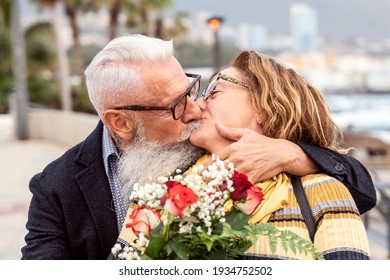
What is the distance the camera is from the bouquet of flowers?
1504 millimetres

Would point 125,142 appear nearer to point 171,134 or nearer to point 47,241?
point 171,134

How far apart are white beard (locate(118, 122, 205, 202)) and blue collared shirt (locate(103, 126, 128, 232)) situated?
0.05 ft

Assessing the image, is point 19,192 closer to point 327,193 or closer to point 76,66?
point 327,193

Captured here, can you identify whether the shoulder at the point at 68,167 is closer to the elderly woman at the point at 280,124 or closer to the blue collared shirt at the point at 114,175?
the blue collared shirt at the point at 114,175

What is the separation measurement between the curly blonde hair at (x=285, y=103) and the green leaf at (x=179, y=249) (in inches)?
20.5

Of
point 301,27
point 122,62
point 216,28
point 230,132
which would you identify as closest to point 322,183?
point 230,132

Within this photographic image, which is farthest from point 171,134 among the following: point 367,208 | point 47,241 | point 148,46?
point 367,208

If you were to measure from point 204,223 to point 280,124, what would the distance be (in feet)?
1.71

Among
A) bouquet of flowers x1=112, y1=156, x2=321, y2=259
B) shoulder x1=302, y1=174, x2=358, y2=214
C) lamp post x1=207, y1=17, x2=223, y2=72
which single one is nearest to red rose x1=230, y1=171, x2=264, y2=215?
bouquet of flowers x1=112, y1=156, x2=321, y2=259

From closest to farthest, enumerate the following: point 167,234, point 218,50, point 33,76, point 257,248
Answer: point 167,234 → point 257,248 → point 218,50 → point 33,76

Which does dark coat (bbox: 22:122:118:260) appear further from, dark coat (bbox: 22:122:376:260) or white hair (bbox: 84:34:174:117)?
white hair (bbox: 84:34:174:117)

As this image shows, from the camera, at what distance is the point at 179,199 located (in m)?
1.45

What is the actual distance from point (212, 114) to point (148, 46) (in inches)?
10.3

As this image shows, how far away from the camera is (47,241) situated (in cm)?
194
